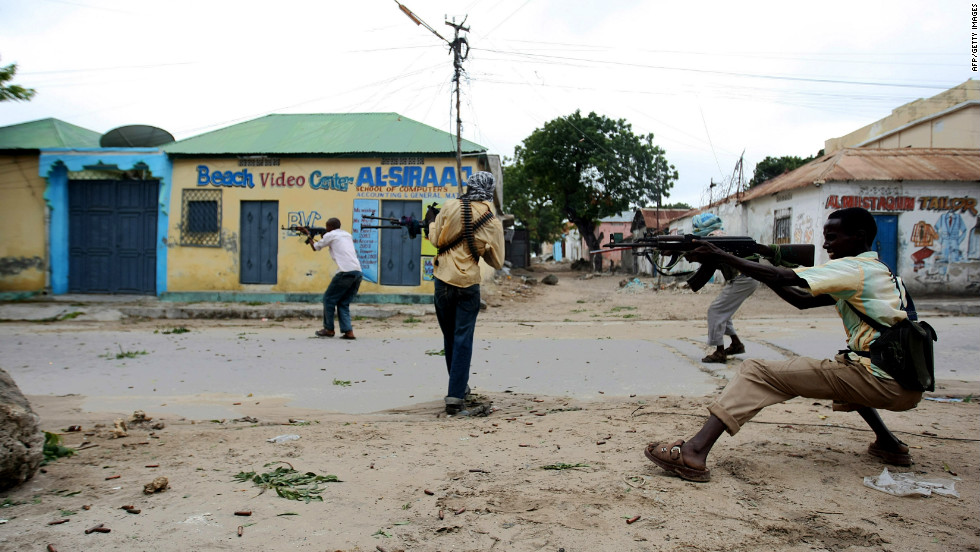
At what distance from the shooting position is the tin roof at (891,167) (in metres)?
15.3

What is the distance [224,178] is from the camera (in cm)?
1447

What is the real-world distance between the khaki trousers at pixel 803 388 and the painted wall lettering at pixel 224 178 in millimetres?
13677

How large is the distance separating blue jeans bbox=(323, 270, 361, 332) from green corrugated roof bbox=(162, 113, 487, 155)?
19.2 ft

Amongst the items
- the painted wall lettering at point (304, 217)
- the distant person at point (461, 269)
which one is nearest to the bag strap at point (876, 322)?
the distant person at point (461, 269)

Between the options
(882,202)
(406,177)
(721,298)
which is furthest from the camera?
(882,202)

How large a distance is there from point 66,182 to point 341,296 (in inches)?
404

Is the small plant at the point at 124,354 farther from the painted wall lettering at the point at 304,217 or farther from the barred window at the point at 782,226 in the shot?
the barred window at the point at 782,226

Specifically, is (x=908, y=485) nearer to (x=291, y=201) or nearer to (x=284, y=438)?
(x=284, y=438)

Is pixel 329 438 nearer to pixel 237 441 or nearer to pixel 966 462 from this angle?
pixel 237 441

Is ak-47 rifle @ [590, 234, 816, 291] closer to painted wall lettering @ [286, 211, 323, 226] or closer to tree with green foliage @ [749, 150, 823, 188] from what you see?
painted wall lettering @ [286, 211, 323, 226]

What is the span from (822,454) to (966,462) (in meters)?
0.70

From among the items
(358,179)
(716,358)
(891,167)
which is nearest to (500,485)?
(716,358)

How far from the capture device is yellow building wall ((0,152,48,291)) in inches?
569

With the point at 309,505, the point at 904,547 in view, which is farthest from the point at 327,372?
the point at 904,547
